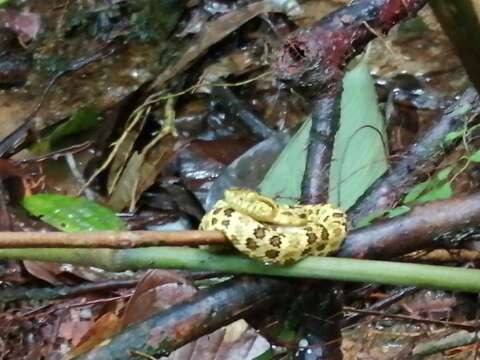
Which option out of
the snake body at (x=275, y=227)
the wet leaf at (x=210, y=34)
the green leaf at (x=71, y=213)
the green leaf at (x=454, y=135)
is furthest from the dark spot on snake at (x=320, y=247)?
the wet leaf at (x=210, y=34)

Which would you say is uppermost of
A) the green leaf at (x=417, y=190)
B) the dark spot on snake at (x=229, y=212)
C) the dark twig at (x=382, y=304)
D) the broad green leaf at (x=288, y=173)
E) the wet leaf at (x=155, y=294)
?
the dark spot on snake at (x=229, y=212)

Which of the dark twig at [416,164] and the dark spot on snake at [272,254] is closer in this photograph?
the dark spot on snake at [272,254]

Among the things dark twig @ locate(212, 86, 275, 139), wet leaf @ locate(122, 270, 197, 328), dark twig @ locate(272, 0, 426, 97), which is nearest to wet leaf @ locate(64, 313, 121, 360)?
wet leaf @ locate(122, 270, 197, 328)

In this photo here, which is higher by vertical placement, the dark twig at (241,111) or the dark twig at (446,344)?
the dark twig at (241,111)

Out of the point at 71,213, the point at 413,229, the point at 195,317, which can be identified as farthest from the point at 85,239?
the point at 71,213

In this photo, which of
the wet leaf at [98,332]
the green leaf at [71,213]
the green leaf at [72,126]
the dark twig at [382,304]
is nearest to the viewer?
the wet leaf at [98,332]

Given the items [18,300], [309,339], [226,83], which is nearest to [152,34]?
[226,83]

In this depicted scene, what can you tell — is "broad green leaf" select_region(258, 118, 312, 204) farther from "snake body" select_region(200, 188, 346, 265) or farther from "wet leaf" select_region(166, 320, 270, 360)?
"snake body" select_region(200, 188, 346, 265)

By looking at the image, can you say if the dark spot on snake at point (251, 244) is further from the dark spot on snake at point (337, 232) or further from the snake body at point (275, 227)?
the dark spot on snake at point (337, 232)

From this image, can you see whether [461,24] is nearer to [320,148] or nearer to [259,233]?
[259,233]
